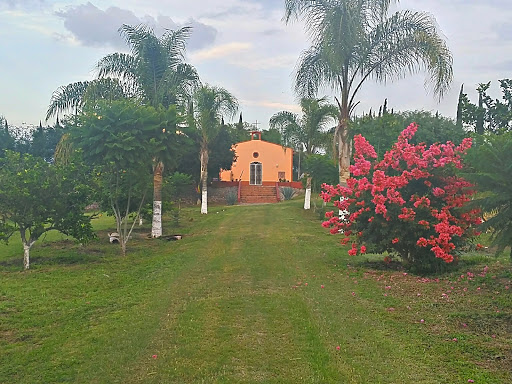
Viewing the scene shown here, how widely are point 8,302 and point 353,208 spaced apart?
6525mm

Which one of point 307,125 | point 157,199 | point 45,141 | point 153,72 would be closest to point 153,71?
point 153,72

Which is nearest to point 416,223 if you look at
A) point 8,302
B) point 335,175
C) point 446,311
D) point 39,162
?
point 446,311

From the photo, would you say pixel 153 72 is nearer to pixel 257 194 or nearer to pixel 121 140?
pixel 121 140

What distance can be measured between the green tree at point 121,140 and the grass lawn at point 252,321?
7.77 feet

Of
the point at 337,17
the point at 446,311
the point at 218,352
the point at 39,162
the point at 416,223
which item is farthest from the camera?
the point at 337,17

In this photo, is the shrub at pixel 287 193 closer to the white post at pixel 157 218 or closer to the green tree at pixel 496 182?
the white post at pixel 157 218

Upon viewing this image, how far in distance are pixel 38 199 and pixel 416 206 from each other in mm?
7671

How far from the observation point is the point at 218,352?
5.20 meters

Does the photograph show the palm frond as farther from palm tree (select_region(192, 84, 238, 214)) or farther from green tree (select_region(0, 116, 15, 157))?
green tree (select_region(0, 116, 15, 157))

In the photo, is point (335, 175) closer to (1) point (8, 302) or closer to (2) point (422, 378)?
(1) point (8, 302)

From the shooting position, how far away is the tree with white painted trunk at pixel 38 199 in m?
10.4

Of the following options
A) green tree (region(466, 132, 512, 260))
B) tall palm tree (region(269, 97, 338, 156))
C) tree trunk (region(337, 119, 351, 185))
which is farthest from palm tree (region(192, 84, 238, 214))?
green tree (region(466, 132, 512, 260))

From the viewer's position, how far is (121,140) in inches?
465

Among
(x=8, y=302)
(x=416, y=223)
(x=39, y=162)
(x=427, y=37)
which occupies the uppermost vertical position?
(x=427, y=37)
